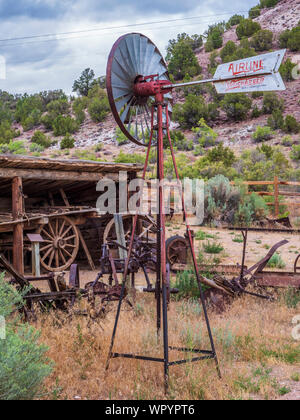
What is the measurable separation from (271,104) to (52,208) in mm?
26863

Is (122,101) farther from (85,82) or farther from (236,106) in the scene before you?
(85,82)

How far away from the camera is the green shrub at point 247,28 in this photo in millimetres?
47531

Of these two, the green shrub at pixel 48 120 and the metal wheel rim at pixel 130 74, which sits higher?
the green shrub at pixel 48 120

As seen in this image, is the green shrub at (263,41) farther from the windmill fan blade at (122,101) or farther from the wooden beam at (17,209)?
the windmill fan blade at (122,101)

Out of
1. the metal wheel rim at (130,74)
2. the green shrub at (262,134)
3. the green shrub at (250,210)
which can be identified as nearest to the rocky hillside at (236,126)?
the green shrub at (262,134)

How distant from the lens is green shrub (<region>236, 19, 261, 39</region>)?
1871 inches

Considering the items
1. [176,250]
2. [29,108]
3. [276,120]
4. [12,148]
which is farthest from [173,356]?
[29,108]

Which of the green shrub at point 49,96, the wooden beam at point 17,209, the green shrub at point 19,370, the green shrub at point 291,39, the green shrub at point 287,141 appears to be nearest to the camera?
the green shrub at point 19,370

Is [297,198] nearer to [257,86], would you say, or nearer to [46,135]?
[257,86]

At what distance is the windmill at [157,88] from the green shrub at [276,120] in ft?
91.7

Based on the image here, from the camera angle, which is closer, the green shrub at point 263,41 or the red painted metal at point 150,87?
the red painted metal at point 150,87

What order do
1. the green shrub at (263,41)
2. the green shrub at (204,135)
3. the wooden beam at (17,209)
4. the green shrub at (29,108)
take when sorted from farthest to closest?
the green shrub at (263,41) → the green shrub at (29,108) → the green shrub at (204,135) → the wooden beam at (17,209)

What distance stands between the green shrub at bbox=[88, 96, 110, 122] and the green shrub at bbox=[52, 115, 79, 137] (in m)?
1.85
